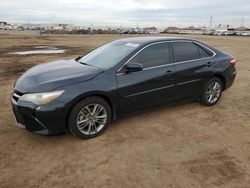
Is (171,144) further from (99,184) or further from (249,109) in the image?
(249,109)

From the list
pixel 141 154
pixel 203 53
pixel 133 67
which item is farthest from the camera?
pixel 203 53

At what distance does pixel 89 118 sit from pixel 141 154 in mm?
1034

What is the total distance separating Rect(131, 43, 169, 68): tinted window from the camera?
4.95m

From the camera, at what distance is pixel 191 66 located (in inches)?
221

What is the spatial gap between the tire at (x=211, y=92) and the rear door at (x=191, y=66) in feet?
0.51

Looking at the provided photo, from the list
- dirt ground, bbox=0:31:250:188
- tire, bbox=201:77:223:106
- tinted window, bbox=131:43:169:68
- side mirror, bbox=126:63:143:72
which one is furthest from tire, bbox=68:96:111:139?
tire, bbox=201:77:223:106

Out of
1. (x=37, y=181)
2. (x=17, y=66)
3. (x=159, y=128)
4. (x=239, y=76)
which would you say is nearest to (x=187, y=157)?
(x=159, y=128)

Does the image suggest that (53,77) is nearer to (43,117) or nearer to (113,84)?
(43,117)

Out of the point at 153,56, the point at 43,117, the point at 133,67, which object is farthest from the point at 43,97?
the point at 153,56

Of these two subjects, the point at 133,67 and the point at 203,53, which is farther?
the point at 203,53

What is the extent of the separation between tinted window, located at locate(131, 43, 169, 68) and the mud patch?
6.46 feet

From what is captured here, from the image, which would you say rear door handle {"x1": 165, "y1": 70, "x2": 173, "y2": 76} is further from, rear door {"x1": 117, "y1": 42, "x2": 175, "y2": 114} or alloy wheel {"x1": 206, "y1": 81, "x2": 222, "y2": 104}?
alloy wheel {"x1": 206, "y1": 81, "x2": 222, "y2": 104}

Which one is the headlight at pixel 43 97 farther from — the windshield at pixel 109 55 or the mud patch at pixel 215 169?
the mud patch at pixel 215 169

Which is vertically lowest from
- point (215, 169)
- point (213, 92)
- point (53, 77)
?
point (215, 169)
